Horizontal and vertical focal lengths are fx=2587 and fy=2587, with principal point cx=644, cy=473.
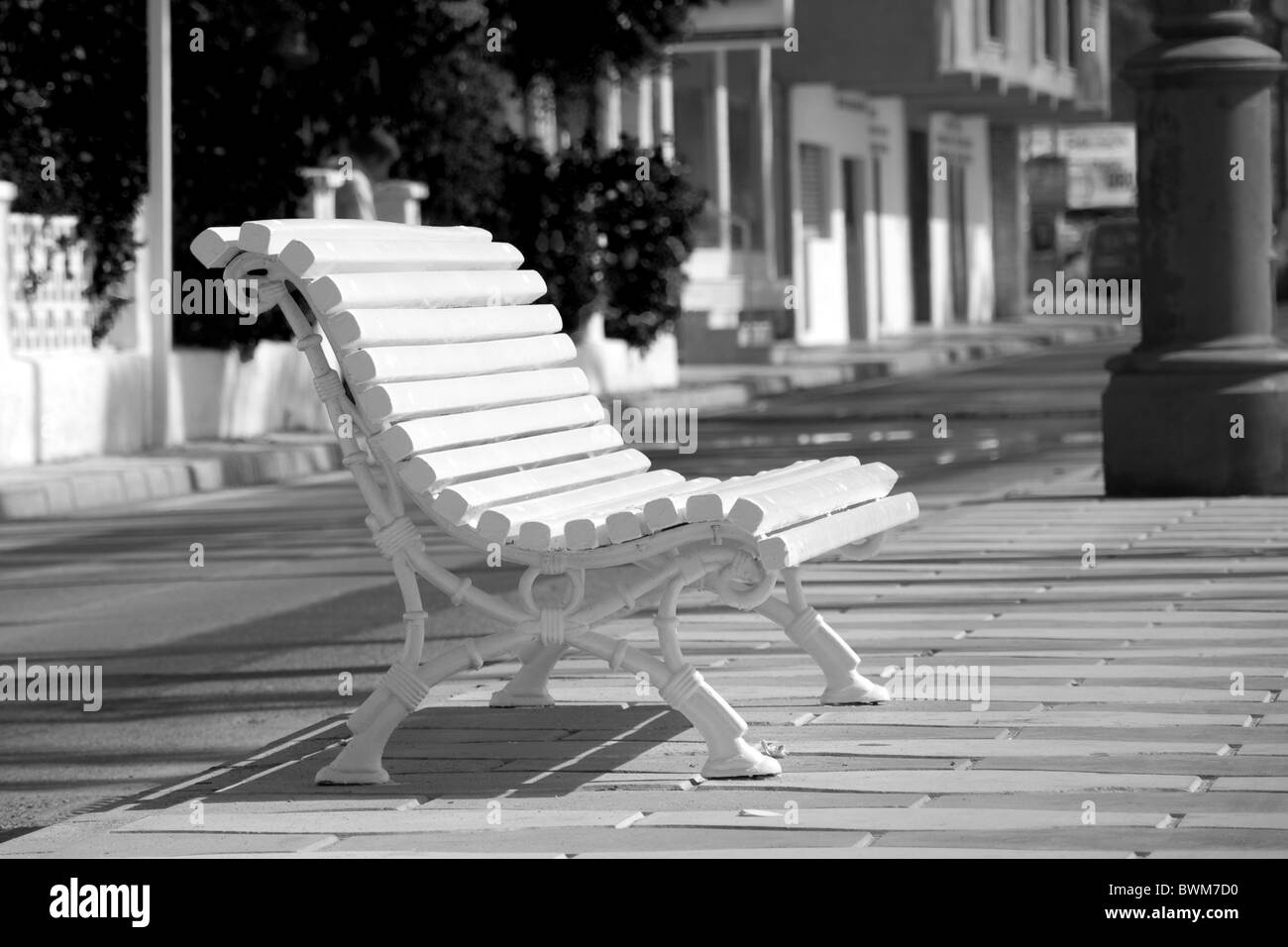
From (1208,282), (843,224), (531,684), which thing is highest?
(843,224)

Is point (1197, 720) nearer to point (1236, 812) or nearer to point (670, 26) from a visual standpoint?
point (1236, 812)

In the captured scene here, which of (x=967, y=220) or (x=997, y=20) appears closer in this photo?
(x=997, y=20)

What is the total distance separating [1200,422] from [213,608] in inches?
169

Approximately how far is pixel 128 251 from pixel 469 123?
621 centimetres

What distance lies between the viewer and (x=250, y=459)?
675 inches

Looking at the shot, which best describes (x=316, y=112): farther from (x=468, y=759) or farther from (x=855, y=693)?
(x=468, y=759)

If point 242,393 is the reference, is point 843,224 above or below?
above

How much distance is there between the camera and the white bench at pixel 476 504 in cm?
568

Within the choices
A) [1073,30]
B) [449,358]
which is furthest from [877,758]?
[1073,30]

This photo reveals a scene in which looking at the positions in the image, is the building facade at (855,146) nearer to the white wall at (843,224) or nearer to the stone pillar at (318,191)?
the white wall at (843,224)

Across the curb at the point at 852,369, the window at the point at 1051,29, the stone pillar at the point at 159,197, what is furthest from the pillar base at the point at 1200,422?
the window at the point at 1051,29

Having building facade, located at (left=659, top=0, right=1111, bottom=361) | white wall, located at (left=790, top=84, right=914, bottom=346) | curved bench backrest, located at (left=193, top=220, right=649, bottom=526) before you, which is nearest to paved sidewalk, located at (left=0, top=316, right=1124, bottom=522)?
building facade, located at (left=659, top=0, right=1111, bottom=361)

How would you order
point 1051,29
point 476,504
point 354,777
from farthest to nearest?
point 1051,29, point 476,504, point 354,777

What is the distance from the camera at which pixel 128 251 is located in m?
18.4
